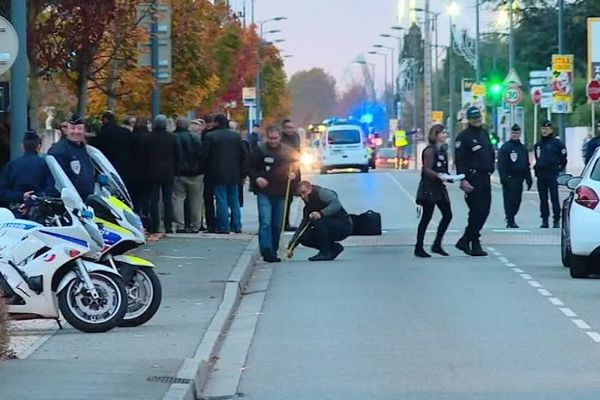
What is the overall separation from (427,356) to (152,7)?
15392mm

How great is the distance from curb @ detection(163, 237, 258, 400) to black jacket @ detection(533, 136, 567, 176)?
Answer: 8393 millimetres

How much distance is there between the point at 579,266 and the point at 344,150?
166 feet

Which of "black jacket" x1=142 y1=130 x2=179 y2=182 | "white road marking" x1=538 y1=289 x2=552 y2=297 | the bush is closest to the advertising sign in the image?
"black jacket" x1=142 y1=130 x2=179 y2=182

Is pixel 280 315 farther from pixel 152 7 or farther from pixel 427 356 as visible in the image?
pixel 152 7

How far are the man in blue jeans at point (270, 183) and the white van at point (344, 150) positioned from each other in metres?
47.2

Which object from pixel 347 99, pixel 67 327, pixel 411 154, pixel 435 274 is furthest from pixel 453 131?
pixel 347 99

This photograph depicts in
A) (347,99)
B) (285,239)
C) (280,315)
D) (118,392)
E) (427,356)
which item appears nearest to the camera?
(118,392)

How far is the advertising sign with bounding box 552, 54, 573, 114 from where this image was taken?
46.2 meters

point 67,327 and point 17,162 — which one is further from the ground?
point 17,162

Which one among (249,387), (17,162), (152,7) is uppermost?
(152,7)

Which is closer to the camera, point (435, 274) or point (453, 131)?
point (435, 274)

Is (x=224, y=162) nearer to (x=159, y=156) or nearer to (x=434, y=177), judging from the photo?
(x=159, y=156)

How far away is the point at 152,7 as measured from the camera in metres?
27.1

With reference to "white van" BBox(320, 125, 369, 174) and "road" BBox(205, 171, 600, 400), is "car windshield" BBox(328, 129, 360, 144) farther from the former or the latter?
"road" BBox(205, 171, 600, 400)
